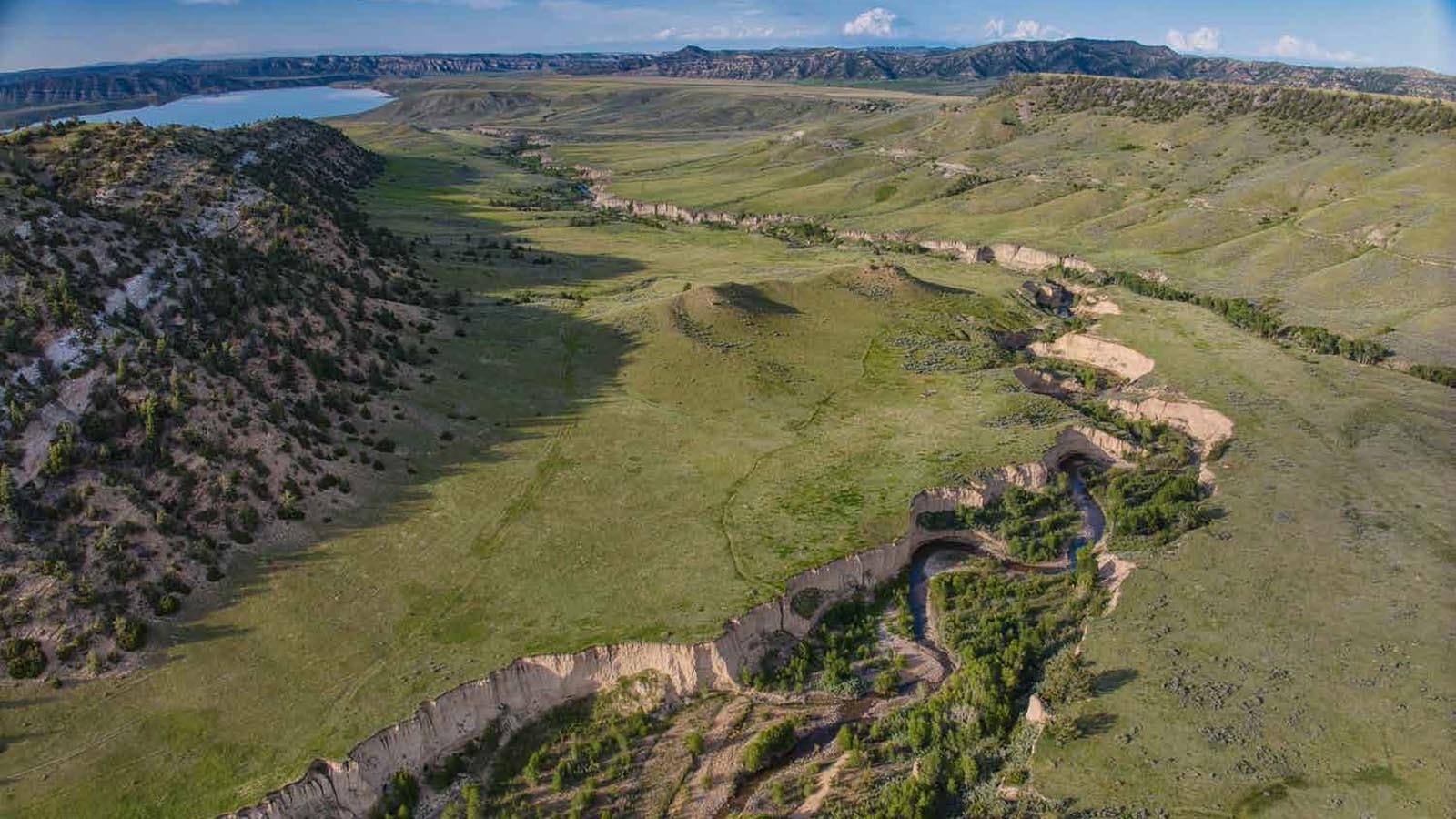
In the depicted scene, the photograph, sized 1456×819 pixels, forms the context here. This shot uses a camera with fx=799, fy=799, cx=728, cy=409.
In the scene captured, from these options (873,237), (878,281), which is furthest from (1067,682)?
(873,237)

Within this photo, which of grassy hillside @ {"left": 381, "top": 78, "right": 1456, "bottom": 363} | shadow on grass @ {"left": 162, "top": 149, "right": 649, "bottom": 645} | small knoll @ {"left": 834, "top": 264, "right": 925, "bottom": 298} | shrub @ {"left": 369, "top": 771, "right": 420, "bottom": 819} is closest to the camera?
shrub @ {"left": 369, "top": 771, "right": 420, "bottom": 819}

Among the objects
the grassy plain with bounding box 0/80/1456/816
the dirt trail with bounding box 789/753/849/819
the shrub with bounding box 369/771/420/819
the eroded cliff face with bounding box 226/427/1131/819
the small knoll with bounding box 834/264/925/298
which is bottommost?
the dirt trail with bounding box 789/753/849/819

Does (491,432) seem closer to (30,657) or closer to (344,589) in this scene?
(344,589)

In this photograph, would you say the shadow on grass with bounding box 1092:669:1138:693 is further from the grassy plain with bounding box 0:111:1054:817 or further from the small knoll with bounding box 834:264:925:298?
the small knoll with bounding box 834:264:925:298

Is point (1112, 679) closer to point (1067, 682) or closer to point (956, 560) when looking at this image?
point (1067, 682)

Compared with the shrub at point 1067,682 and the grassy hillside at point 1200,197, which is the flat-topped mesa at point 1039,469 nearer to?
the shrub at point 1067,682

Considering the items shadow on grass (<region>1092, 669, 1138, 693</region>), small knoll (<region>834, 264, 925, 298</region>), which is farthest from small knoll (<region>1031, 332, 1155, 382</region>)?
shadow on grass (<region>1092, 669, 1138, 693</region>)
